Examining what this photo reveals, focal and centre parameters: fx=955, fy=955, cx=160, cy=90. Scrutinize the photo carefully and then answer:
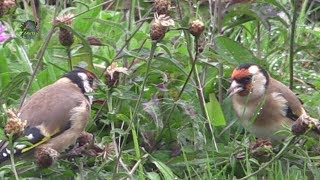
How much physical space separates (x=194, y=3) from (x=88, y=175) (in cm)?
162

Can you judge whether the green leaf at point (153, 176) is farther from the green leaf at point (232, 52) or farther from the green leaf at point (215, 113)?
the green leaf at point (232, 52)

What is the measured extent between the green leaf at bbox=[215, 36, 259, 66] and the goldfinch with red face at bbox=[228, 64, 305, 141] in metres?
0.12

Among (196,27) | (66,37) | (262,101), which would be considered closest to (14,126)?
(196,27)

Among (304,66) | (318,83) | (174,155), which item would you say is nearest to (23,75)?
(174,155)

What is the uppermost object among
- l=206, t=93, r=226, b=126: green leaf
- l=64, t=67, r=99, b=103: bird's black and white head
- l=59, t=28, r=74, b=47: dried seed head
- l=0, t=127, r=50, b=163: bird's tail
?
l=59, t=28, r=74, b=47: dried seed head

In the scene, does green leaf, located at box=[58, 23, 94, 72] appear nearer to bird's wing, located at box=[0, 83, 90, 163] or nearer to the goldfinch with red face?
bird's wing, located at box=[0, 83, 90, 163]

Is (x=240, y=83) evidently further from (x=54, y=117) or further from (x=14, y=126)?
(x=14, y=126)

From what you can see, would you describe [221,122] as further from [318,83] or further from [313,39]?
[313,39]

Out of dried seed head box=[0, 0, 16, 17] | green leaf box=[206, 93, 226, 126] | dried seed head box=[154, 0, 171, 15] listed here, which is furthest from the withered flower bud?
green leaf box=[206, 93, 226, 126]

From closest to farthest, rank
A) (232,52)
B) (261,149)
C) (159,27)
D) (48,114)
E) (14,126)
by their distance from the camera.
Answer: (14,126) → (159,27) → (261,149) → (48,114) → (232,52)

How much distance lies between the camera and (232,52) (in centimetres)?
450

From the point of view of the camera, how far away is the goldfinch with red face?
13.9 feet

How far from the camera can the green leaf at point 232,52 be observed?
4438 millimetres

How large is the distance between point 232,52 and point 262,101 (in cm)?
37
